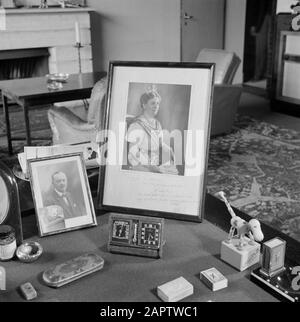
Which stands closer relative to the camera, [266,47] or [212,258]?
[212,258]

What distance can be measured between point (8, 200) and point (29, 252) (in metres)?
0.12

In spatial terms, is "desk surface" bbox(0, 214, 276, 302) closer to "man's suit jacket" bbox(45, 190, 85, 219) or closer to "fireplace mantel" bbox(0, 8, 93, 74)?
"man's suit jacket" bbox(45, 190, 85, 219)

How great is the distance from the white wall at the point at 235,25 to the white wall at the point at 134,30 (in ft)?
2.98

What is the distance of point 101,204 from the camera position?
1077 mm

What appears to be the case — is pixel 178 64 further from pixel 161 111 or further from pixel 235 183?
pixel 235 183

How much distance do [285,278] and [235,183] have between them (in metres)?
2.33

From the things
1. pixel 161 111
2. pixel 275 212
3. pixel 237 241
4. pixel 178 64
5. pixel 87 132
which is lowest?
pixel 275 212

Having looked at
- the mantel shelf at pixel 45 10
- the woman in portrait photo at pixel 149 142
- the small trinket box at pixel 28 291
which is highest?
the mantel shelf at pixel 45 10

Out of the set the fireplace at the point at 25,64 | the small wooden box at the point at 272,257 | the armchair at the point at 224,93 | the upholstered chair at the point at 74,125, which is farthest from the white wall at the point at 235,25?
the small wooden box at the point at 272,257

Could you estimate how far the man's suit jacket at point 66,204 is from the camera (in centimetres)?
99

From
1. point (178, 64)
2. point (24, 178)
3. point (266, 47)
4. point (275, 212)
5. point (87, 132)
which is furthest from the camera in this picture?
point (266, 47)

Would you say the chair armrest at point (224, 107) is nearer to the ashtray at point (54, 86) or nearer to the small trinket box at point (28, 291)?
the ashtray at point (54, 86)

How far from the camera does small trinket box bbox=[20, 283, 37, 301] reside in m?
0.79

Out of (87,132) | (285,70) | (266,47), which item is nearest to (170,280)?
(87,132)
